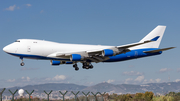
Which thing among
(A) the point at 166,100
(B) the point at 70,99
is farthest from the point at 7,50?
(A) the point at 166,100

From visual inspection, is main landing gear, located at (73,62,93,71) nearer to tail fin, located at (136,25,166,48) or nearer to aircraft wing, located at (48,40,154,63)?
aircraft wing, located at (48,40,154,63)

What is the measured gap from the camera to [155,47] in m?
53.2

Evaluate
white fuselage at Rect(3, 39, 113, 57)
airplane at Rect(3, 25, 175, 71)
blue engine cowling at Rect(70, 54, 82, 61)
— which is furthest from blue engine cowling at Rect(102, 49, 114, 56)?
white fuselage at Rect(3, 39, 113, 57)

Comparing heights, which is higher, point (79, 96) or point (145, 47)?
point (145, 47)

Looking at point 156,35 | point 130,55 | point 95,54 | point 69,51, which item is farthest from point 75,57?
point 156,35

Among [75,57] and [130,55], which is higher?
[130,55]

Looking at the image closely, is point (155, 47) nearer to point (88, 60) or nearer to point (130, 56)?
point (130, 56)

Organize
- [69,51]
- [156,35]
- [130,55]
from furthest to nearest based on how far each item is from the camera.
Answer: [156,35], [130,55], [69,51]

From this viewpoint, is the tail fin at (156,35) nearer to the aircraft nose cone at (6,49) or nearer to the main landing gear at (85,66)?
the main landing gear at (85,66)

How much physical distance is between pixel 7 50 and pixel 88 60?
52.9 feet

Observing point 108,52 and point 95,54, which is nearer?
point 108,52

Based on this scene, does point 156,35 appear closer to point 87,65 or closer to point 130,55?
point 130,55

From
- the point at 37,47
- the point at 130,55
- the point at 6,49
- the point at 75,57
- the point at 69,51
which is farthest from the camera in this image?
the point at 130,55

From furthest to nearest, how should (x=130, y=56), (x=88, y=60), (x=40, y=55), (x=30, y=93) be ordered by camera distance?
(x=130, y=56) → (x=88, y=60) → (x=40, y=55) → (x=30, y=93)
